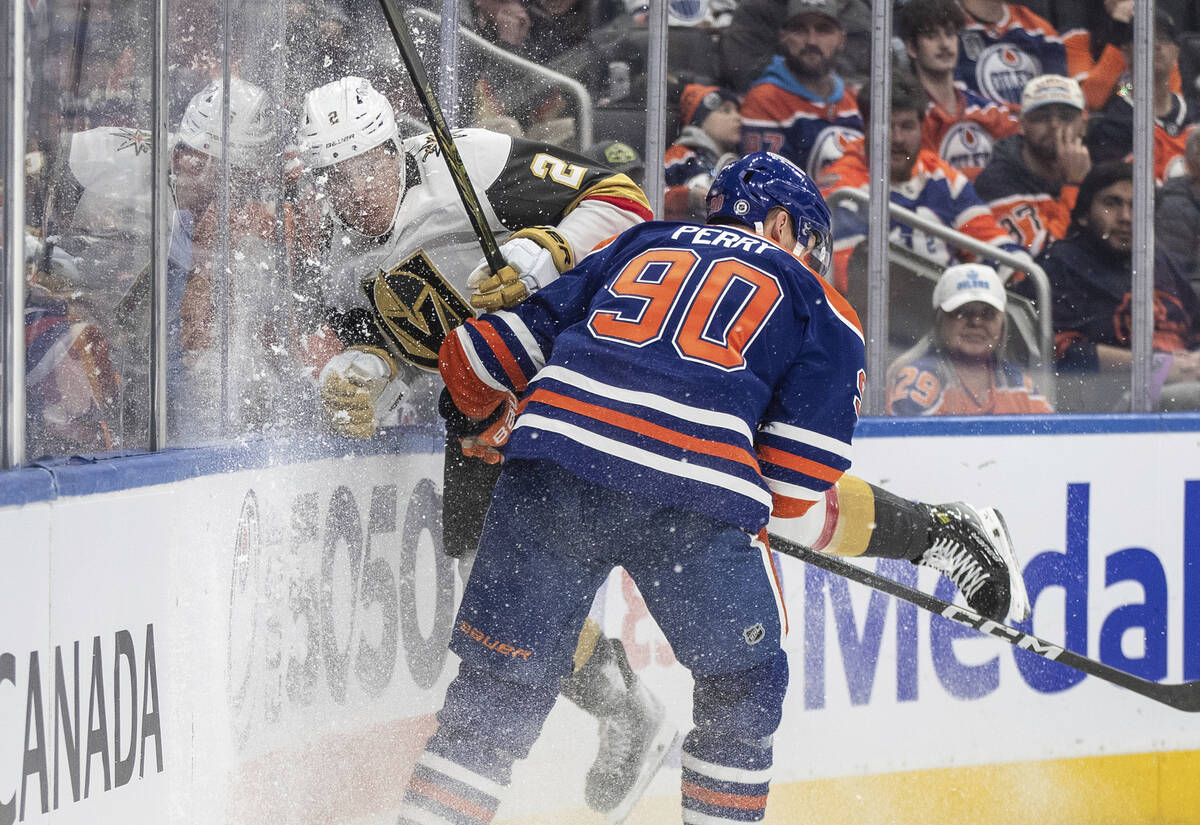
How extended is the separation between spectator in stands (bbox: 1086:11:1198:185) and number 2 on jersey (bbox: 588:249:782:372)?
1812 mm

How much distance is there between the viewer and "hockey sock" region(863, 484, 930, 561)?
269cm

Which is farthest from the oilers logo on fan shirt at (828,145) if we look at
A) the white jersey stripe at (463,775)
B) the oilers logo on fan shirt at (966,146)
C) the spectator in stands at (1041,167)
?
the white jersey stripe at (463,775)

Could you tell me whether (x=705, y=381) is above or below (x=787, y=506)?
above

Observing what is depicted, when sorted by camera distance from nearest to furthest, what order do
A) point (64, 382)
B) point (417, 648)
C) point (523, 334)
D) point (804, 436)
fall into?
point (64, 382)
point (804, 436)
point (523, 334)
point (417, 648)

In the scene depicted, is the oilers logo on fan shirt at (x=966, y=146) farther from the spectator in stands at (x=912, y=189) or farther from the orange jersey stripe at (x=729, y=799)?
the orange jersey stripe at (x=729, y=799)

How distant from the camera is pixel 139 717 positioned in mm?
1816

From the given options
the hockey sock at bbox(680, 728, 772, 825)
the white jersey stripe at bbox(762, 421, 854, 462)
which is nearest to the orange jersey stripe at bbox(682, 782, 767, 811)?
the hockey sock at bbox(680, 728, 772, 825)

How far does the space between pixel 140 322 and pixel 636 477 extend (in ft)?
2.46

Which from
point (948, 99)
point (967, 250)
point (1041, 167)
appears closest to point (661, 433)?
point (967, 250)

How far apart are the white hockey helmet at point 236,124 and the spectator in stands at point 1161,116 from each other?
2020 mm

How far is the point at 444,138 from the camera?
2.37 meters

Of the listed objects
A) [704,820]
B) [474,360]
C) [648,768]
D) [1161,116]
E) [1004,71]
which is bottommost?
[648,768]

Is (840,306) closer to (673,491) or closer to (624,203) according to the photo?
(673,491)

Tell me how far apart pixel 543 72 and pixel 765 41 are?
58 cm
